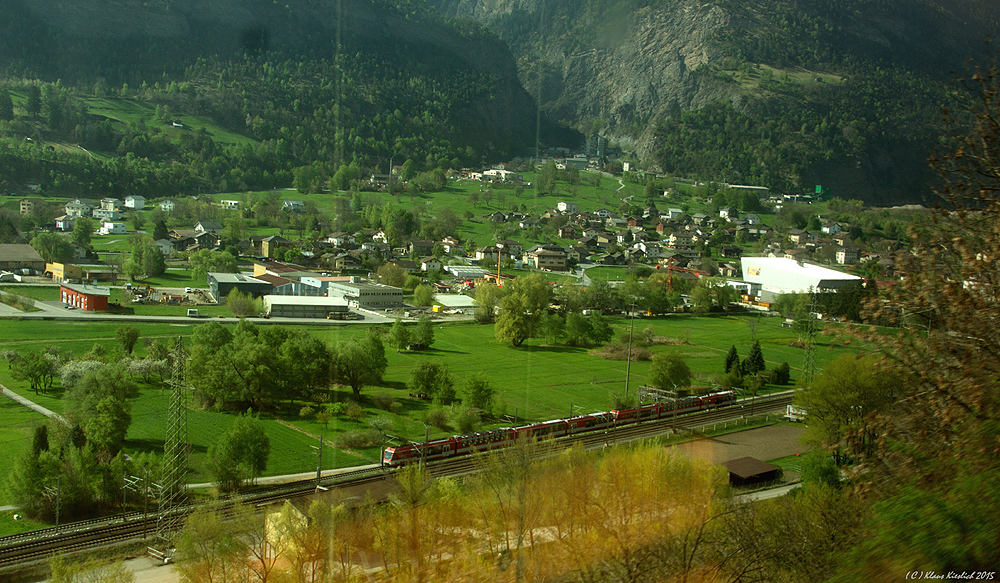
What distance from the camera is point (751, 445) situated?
27.0 ft

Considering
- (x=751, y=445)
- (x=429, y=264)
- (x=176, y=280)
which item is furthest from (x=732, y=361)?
(x=176, y=280)

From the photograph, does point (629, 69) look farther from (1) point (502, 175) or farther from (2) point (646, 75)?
(1) point (502, 175)

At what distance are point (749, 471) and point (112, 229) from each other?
2199 centimetres

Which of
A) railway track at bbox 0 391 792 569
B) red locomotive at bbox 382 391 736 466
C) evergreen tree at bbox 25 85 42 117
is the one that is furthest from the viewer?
evergreen tree at bbox 25 85 42 117

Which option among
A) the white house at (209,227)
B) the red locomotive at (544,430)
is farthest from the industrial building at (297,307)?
the white house at (209,227)

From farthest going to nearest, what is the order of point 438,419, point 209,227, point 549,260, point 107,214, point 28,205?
point 107,214, point 209,227, point 28,205, point 549,260, point 438,419

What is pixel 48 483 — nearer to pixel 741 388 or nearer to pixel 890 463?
pixel 890 463

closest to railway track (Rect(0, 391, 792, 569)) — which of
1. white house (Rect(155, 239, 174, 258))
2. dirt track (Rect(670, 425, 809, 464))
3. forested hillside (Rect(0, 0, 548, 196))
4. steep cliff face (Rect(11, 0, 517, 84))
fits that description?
dirt track (Rect(670, 425, 809, 464))

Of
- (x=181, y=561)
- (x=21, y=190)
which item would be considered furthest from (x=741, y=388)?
(x=21, y=190)

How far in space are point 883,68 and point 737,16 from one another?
37.3ft

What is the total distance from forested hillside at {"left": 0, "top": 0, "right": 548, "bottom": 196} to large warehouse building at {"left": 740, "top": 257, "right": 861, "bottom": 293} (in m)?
20.4

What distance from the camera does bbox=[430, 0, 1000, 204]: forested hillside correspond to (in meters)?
33.5

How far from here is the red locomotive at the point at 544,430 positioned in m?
7.16

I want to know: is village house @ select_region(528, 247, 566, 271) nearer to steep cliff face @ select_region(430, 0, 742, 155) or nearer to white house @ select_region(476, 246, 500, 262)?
white house @ select_region(476, 246, 500, 262)
